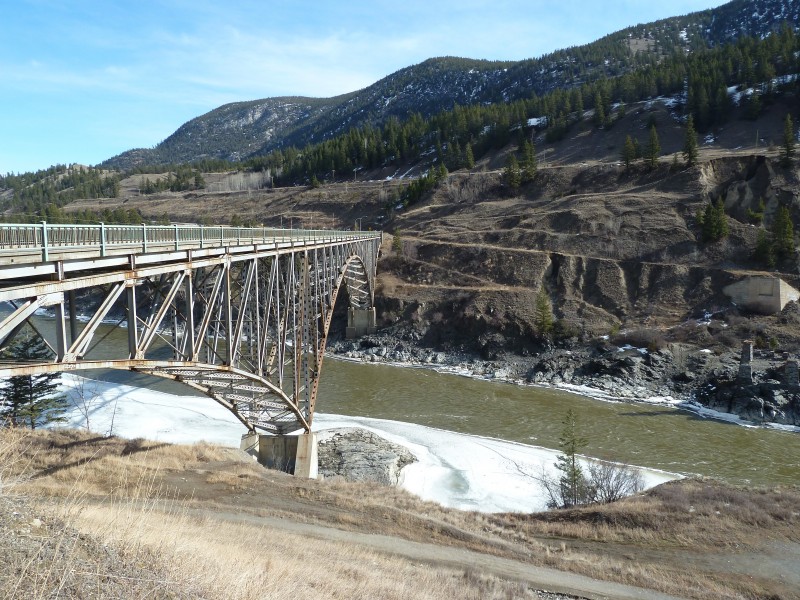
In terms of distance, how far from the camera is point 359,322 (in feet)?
166

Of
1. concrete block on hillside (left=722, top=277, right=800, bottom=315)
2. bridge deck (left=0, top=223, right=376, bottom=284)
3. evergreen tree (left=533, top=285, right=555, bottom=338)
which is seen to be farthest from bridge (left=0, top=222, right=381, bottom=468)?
concrete block on hillside (left=722, top=277, right=800, bottom=315)

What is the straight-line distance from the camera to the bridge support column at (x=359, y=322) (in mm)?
49969

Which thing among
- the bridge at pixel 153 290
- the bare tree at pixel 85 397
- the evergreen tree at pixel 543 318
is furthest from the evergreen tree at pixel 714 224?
the bare tree at pixel 85 397

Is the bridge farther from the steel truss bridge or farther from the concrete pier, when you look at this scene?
the concrete pier

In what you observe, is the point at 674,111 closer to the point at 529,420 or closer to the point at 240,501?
the point at 529,420

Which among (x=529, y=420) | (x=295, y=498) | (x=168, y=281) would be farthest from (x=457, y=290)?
(x=168, y=281)

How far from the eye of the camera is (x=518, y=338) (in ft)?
146

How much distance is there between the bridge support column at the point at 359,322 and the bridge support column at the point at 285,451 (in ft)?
89.6

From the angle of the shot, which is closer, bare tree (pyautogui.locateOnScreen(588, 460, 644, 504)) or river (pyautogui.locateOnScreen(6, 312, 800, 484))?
bare tree (pyautogui.locateOnScreen(588, 460, 644, 504))

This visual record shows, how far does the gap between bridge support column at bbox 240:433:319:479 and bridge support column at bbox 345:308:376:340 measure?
2730 cm

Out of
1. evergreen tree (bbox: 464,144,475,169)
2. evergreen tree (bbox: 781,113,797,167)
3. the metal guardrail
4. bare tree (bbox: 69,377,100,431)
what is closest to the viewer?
the metal guardrail

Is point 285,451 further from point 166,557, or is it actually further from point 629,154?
point 629,154

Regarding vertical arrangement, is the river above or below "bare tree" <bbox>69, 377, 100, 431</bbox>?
below

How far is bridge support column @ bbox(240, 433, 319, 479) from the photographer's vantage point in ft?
72.0
